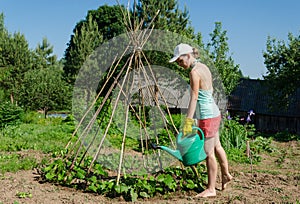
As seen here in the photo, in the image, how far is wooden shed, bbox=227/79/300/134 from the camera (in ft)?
47.8

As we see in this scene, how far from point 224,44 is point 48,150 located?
31.6ft

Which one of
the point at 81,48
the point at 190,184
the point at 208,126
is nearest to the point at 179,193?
the point at 190,184

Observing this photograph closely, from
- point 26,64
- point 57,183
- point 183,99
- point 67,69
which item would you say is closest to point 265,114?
point 183,99

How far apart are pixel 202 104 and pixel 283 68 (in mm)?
9907

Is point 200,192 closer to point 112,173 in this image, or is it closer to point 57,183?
point 112,173

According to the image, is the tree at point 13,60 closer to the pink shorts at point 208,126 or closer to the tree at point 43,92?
the tree at point 43,92

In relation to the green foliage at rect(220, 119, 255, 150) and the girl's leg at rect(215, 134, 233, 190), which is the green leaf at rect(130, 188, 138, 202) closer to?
the girl's leg at rect(215, 134, 233, 190)

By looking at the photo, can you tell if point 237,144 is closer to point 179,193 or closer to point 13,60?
point 179,193

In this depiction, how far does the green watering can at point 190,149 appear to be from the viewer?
3.35 m

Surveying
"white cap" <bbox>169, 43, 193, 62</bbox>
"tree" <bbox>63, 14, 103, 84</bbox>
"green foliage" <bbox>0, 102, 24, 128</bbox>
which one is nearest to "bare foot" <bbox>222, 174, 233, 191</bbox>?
"white cap" <bbox>169, 43, 193, 62</bbox>

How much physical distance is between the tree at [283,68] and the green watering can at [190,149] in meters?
9.44

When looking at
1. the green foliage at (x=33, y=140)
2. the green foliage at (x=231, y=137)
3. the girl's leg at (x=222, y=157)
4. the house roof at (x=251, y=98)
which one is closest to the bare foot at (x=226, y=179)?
the girl's leg at (x=222, y=157)

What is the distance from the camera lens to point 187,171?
163 inches

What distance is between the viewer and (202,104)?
3469mm
